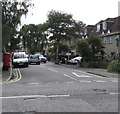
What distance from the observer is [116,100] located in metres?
9.88

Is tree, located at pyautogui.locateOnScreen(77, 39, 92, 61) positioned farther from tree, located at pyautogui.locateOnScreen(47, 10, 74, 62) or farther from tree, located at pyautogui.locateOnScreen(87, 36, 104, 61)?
tree, located at pyautogui.locateOnScreen(47, 10, 74, 62)

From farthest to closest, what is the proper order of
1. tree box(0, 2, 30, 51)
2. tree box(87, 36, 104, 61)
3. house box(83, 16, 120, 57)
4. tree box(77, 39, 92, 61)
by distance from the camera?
house box(83, 16, 120, 57) → tree box(87, 36, 104, 61) → tree box(77, 39, 92, 61) → tree box(0, 2, 30, 51)

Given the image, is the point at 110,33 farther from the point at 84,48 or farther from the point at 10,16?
the point at 10,16

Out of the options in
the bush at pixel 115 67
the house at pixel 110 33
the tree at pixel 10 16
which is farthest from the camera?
the house at pixel 110 33

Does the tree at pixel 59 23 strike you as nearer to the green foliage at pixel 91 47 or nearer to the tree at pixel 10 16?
the green foliage at pixel 91 47

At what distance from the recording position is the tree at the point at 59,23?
51875mm

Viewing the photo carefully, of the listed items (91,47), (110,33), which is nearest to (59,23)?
(110,33)

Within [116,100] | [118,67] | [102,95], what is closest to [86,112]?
[116,100]

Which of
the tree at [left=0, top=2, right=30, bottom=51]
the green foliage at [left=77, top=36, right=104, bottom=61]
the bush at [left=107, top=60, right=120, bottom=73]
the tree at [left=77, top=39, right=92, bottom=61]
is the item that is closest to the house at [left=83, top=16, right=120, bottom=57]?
the green foliage at [left=77, top=36, right=104, bottom=61]

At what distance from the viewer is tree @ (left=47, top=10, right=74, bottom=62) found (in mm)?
51875

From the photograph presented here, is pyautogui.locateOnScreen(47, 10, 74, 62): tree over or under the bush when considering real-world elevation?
over

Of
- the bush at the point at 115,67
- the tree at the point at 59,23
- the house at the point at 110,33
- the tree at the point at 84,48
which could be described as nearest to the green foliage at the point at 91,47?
the tree at the point at 84,48

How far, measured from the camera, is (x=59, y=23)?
52.1 meters

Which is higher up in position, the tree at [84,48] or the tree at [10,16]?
the tree at [10,16]
